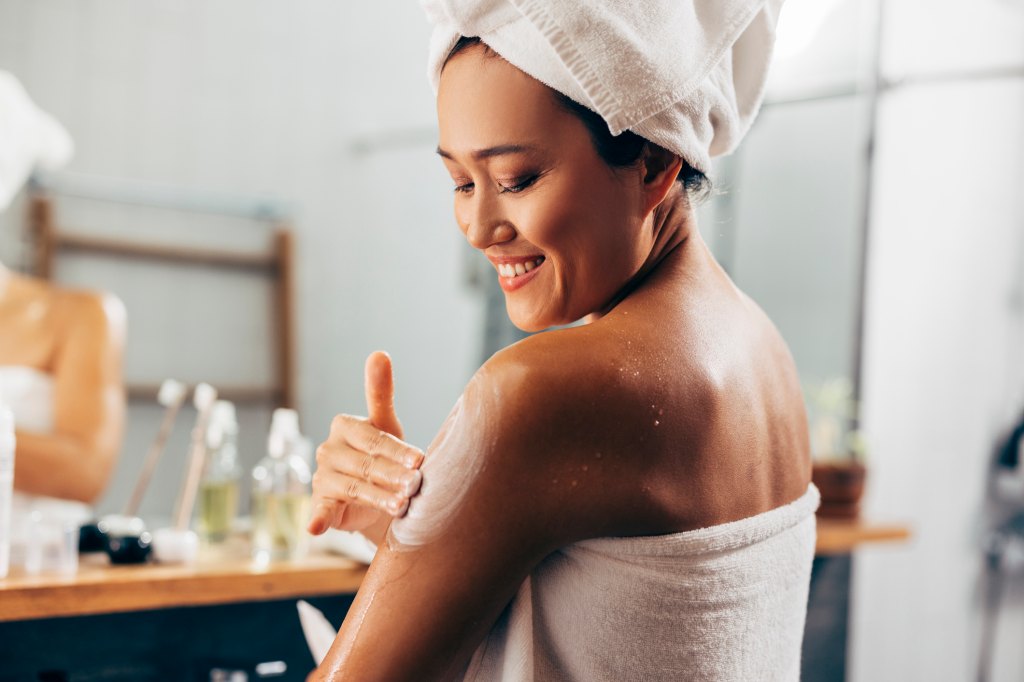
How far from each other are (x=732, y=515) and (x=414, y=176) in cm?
281

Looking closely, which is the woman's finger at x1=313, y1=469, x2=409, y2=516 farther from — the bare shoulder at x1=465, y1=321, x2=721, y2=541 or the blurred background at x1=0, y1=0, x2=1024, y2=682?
the blurred background at x1=0, y1=0, x2=1024, y2=682

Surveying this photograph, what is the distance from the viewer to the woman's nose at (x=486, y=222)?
69 cm

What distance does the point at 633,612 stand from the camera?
635 mm

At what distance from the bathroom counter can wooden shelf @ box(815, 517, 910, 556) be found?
3.93ft

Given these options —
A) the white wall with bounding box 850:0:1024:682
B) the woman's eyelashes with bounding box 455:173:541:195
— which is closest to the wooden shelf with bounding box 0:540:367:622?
the woman's eyelashes with bounding box 455:173:541:195

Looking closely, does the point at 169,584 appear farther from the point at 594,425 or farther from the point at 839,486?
the point at 839,486

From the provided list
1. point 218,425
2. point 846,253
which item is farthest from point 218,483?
point 846,253

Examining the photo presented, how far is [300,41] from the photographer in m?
3.05

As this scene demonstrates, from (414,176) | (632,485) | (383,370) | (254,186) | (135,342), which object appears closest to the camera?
(632,485)

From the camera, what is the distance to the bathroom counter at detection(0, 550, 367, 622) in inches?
50.8

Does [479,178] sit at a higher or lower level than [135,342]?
higher

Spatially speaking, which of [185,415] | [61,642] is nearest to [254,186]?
[185,415]

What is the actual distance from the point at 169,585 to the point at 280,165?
1867mm

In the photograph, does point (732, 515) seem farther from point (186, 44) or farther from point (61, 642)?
point (186, 44)
